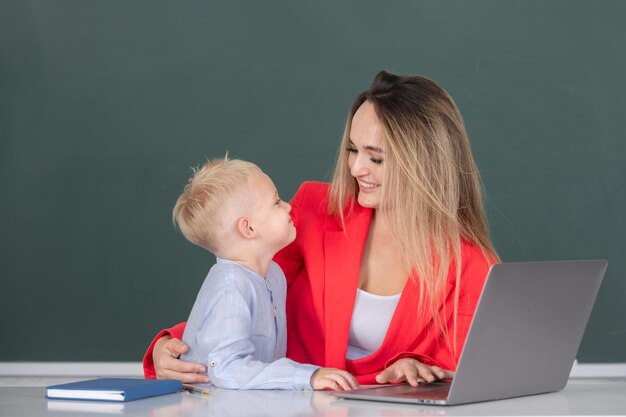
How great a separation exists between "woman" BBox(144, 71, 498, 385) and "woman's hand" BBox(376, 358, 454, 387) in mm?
225

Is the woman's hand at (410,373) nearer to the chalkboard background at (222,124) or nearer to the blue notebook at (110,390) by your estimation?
the blue notebook at (110,390)

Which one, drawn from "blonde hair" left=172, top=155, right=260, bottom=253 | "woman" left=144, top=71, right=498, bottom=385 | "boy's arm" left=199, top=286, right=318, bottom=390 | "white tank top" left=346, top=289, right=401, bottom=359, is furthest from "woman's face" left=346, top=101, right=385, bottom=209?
"boy's arm" left=199, top=286, right=318, bottom=390

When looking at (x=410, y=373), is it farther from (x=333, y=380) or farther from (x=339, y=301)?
(x=339, y=301)

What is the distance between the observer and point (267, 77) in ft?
13.7

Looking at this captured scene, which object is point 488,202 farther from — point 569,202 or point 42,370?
point 42,370

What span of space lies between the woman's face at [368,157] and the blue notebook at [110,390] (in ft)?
2.73

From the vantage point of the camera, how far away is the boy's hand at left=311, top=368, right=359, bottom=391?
1706 mm

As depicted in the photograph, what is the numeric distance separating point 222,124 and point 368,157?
6.39ft

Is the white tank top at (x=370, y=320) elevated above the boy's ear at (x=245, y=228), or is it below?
below

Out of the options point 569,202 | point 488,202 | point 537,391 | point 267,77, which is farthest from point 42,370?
point 537,391

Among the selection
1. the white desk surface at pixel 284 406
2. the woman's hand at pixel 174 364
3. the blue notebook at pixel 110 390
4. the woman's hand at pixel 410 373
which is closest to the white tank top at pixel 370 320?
the woman's hand at pixel 410 373

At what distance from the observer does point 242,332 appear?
1.86m

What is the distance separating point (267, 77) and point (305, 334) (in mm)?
2072

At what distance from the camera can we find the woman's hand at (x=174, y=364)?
1885mm
